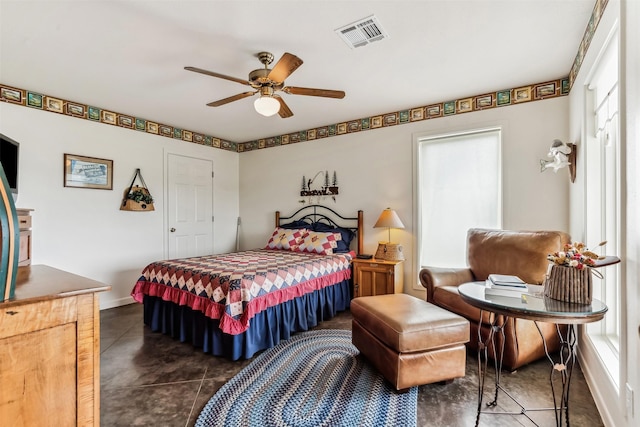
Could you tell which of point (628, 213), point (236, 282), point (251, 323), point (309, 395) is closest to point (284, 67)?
point (236, 282)

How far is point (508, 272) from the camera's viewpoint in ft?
8.65

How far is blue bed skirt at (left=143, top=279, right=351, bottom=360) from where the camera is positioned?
2.49m

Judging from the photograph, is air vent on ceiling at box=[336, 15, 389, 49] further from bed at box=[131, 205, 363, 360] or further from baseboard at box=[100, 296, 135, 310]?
baseboard at box=[100, 296, 135, 310]

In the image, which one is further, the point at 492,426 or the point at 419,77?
the point at 419,77

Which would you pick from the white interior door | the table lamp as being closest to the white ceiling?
the white interior door

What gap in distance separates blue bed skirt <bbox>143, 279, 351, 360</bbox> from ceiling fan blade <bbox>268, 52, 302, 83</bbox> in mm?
1939

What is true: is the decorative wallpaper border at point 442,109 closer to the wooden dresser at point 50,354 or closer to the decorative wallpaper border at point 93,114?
the decorative wallpaper border at point 93,114

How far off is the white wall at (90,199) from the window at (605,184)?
485cm

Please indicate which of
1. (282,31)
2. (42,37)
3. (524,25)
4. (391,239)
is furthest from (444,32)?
(42,37)

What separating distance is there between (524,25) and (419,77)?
95cm

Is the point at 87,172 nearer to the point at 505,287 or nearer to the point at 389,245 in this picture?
the point at 389,245

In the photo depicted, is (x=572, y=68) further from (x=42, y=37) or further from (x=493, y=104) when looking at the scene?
(x=42, y=37)

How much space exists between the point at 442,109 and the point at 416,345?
2.87m

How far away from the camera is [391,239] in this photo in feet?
13.1
